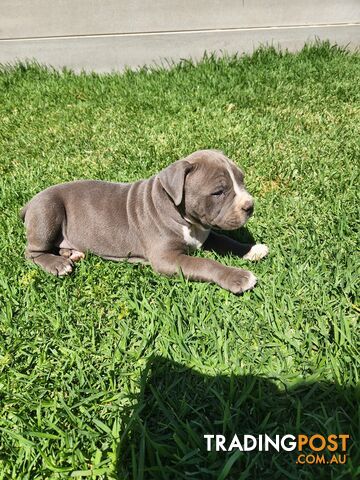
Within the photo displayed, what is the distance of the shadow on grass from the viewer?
76.1 inches

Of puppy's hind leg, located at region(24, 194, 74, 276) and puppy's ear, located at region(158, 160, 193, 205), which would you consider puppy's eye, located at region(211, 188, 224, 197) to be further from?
puppy's hind leg, located at region(24, 194, 74, 276)

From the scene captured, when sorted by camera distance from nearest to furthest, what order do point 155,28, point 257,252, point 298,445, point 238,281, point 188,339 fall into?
point 298,445, point 188,339, point 238,281, point 257,252, point 155,28

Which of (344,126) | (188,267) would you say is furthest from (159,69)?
(188,267)

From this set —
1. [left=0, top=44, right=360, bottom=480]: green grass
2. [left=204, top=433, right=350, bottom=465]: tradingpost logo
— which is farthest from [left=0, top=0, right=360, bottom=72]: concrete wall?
[left=204, top=433, right=350, bottom=465]: tradingpost logo

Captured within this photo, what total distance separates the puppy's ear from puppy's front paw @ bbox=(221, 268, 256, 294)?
62 cm

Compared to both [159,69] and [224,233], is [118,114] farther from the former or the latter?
[224,233]

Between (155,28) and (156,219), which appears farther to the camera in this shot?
(155,28)

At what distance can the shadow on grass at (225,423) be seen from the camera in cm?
193

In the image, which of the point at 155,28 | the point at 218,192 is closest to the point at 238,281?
the point at 218,192

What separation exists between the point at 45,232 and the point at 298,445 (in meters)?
2.30

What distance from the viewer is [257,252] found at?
321cm

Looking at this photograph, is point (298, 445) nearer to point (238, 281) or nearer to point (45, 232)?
point (238, 281)

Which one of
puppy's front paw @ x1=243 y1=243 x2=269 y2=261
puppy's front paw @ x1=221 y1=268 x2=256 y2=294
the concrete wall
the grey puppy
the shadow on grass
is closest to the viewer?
the shadow on grass

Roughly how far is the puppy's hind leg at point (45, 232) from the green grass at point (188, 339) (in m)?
0.10
